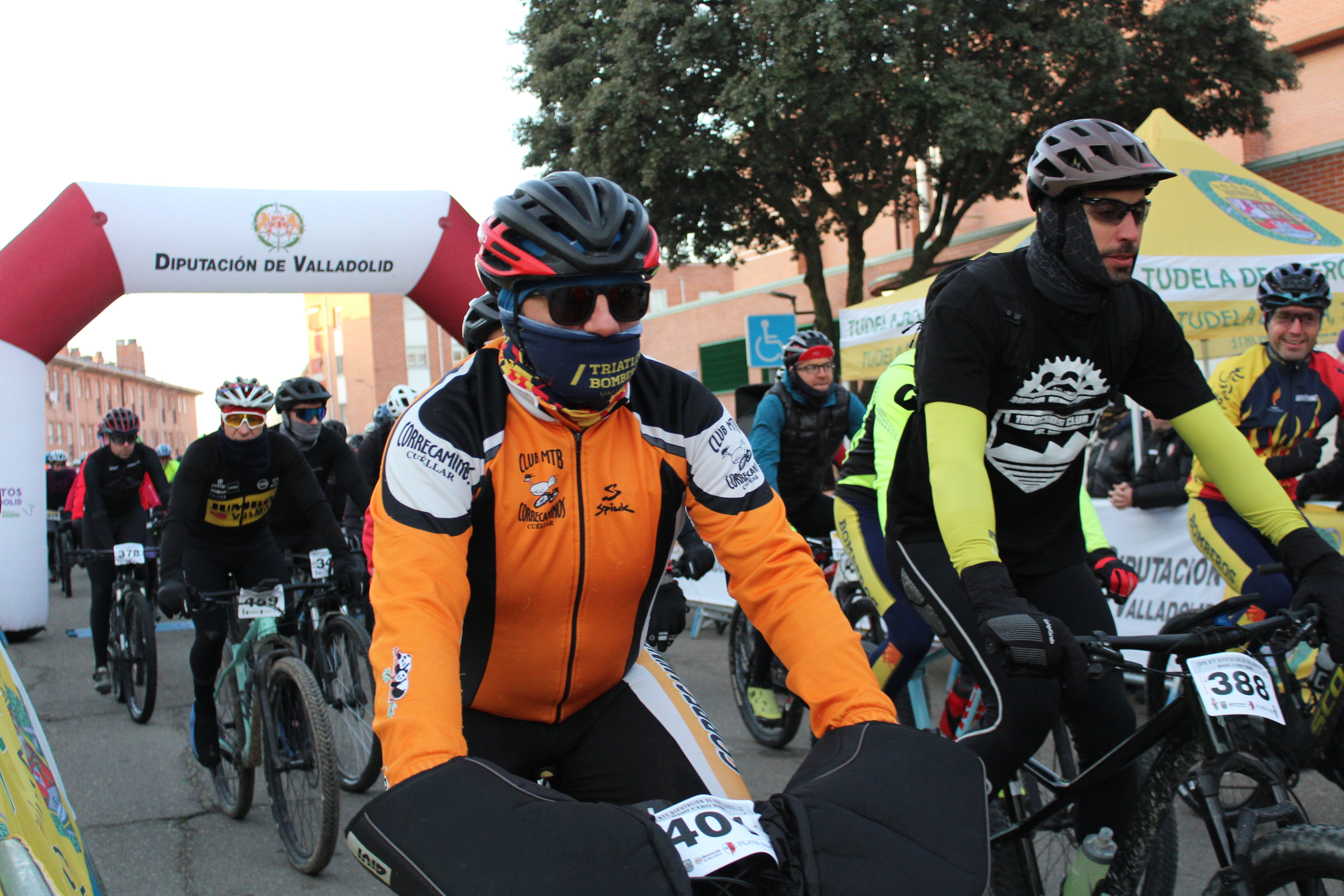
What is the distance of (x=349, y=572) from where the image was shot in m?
5.74

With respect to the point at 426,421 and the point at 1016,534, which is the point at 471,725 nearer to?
the point at 426,421

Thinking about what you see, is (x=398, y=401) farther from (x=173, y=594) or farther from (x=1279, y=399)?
(x=1279, y=399)

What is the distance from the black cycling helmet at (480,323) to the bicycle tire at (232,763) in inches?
90.7

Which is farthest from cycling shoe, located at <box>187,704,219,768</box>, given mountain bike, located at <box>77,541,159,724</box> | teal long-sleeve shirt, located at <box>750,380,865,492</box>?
teal long-sleeve shirt, located at <box>750,380,865,492</box>

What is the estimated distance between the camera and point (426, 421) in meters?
2.01

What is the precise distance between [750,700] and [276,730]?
8.31ft

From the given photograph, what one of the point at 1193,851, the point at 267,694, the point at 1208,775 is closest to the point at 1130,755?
the point at 1208,775

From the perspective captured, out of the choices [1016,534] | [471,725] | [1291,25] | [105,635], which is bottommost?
[105,635]

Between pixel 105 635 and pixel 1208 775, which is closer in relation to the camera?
pixel 1208 775

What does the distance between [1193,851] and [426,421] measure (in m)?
2.90

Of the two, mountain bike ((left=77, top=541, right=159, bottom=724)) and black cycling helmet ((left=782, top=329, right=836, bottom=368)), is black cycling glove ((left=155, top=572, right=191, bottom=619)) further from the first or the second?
black cycling helmet ((left=782, top=329, right=836, bottom=368))

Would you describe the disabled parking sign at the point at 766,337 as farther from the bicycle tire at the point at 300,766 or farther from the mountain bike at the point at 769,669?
the bicycle tire at the point at 300,766


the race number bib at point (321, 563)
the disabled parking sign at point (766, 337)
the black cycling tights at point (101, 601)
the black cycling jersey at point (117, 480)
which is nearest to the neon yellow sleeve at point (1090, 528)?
the race number bib at point (321, 563)

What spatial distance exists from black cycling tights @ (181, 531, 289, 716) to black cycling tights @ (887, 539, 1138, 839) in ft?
12.3
